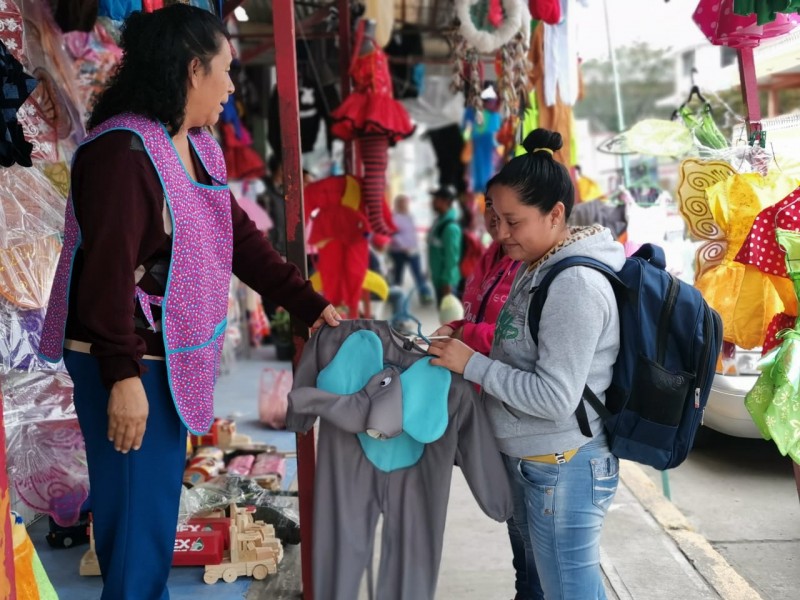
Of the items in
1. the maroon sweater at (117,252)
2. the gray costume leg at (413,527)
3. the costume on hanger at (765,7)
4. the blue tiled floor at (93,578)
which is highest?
the costume on hanger at (765,7)

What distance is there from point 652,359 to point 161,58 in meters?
1.57

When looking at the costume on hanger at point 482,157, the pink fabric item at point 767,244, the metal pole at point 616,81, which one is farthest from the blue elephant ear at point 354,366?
the costume on hanger at point 482,157

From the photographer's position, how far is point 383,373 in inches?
97.4

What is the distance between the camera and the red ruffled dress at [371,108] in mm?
5398

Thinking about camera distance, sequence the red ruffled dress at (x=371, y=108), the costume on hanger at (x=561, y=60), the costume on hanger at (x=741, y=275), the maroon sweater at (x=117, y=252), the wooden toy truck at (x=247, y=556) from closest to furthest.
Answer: the maroon sweater at (x=117, y=252) < the costume on hanger at (x=741, y=275) < the wooden toy truck at (x=247, y=556) < the red ruffled dress at (x=371, y=108) < the costume on hanger at (x=561, y=60)

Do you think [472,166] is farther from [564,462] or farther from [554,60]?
[564,462]

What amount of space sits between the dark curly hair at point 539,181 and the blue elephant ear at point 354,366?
2.11 ft

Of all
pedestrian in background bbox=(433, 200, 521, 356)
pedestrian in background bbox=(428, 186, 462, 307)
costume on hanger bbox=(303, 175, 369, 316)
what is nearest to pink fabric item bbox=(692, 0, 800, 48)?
pedestrian in background bbox=(433, 200, 521, 356)

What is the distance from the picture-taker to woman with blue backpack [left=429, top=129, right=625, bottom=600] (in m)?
2.17

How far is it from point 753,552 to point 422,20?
6588 millimetres

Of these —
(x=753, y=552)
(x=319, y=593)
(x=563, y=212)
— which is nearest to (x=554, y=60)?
(x=753, y=552)

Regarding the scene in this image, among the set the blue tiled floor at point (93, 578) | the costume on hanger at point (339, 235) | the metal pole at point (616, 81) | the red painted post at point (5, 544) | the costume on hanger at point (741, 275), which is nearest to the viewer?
the red painted post at point (5, 544)

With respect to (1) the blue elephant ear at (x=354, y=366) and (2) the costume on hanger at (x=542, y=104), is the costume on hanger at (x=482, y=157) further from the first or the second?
(1) the blue elephant ear at (x=354, y=366)

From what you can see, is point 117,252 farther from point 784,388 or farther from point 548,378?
point 784,388
